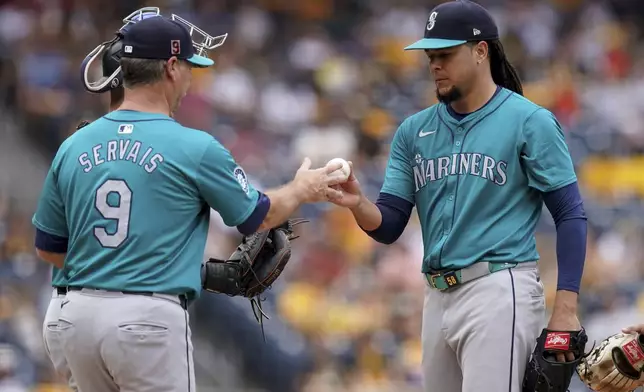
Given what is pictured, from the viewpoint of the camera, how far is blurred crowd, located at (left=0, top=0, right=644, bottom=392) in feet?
29.6

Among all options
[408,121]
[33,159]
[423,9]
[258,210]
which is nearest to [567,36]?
[423,9]

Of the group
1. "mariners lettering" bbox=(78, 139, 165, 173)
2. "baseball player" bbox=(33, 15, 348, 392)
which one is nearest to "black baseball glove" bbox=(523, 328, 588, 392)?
"baseball player" bbox=(33, 15, 348, 392)

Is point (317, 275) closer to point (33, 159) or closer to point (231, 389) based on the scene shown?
point (231, 389)

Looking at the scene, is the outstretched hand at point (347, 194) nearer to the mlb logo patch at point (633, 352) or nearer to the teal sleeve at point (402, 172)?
the teal sleeve at point (402, 172)

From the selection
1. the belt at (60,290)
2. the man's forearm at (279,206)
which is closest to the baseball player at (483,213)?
the man's forearm at (279,206)

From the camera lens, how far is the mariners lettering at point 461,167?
4.43m

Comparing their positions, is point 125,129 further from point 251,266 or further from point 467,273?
point 467,273

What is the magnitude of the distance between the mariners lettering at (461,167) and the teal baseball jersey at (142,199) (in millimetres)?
814

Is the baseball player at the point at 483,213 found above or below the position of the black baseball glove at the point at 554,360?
above

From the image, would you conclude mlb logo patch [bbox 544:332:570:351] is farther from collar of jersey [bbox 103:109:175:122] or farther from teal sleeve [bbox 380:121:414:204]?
collar of jersey [bbox 103:109:175:122]

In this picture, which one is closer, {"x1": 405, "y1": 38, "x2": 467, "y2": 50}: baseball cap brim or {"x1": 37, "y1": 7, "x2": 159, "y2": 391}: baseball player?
{"x1": 37, "y1": 7, "x2": 159, "y2": 391}: baseball player

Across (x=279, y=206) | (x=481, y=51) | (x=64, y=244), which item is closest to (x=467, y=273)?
(x=279, y=206)

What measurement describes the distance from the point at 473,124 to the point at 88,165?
1.46 meters

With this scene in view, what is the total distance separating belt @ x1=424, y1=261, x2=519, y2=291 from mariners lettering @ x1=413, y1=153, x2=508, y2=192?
0.30 metres
